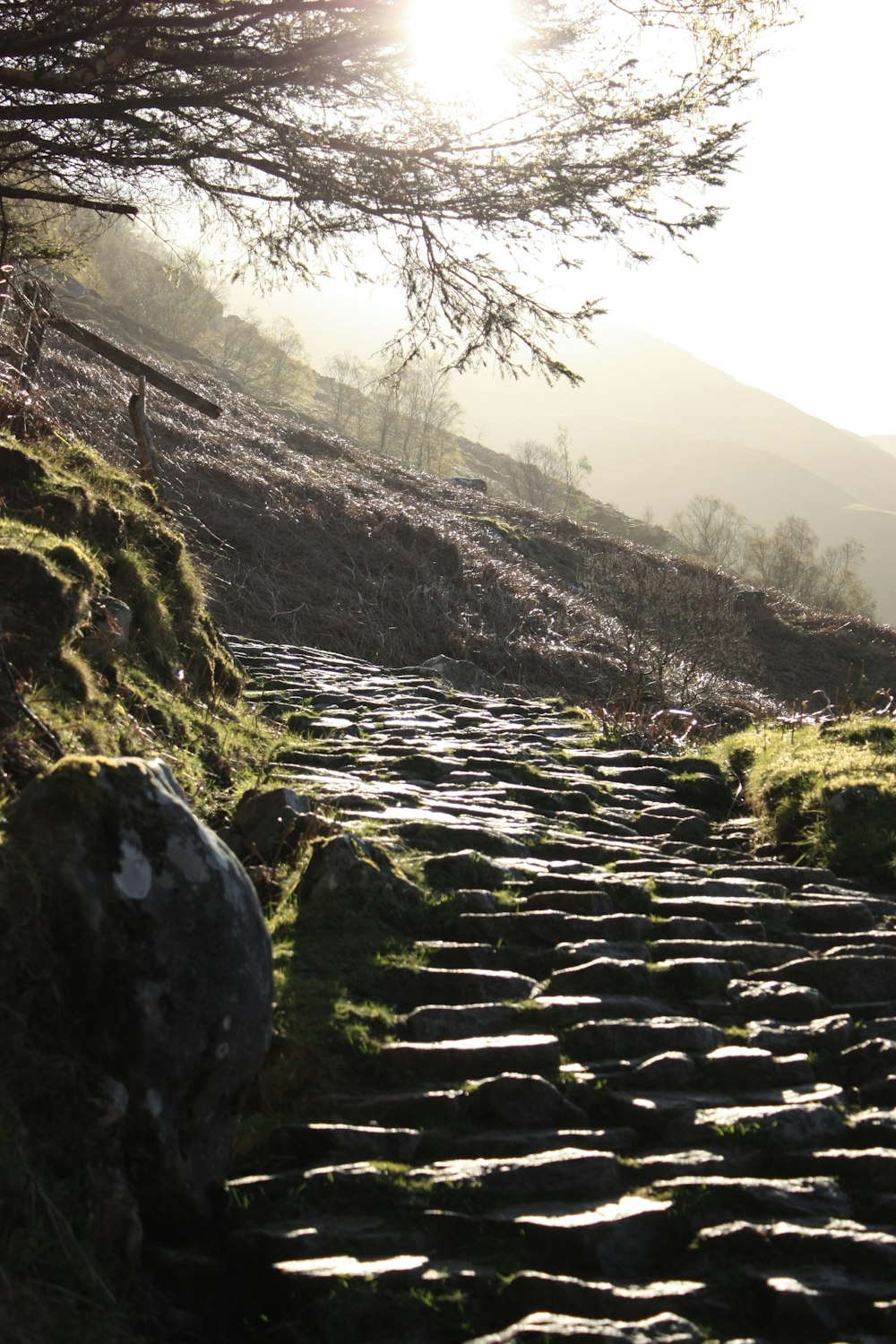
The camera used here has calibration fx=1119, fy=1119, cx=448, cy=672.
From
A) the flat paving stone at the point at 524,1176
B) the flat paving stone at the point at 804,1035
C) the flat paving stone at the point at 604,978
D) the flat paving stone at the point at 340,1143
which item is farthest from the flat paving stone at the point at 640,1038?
the flat paving stone at the point at 340,1143

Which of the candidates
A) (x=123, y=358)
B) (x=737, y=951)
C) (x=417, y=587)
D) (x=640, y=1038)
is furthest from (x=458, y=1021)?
→ (x=417, y=587)

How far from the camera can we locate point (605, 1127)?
351cm

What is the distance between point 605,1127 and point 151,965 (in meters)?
1.51

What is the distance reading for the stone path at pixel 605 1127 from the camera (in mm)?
2764

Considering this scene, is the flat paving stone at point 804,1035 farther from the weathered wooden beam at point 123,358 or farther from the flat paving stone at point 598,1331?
the weathered wooden beam at point 123,358

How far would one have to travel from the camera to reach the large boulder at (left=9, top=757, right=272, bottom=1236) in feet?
9.83

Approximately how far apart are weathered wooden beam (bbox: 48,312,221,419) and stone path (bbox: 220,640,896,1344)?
5.44 m

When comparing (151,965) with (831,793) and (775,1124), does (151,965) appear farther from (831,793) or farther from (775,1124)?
(831,793)

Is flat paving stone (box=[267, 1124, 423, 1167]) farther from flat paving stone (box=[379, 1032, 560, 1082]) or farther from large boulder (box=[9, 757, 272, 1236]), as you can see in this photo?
flat paving stone (box=[379, 1032, 560, 1082])

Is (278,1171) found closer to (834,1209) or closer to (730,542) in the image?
(834,1209)

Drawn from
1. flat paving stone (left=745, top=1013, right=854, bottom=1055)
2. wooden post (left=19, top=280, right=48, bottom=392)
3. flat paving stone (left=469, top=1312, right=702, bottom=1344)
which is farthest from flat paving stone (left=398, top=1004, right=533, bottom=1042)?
wooden post (left=19, top=280, right=48, bottom=392)

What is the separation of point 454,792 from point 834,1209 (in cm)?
398

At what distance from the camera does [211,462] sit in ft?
65.4

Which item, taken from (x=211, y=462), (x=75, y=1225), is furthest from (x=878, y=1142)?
(x=211, y=462)
